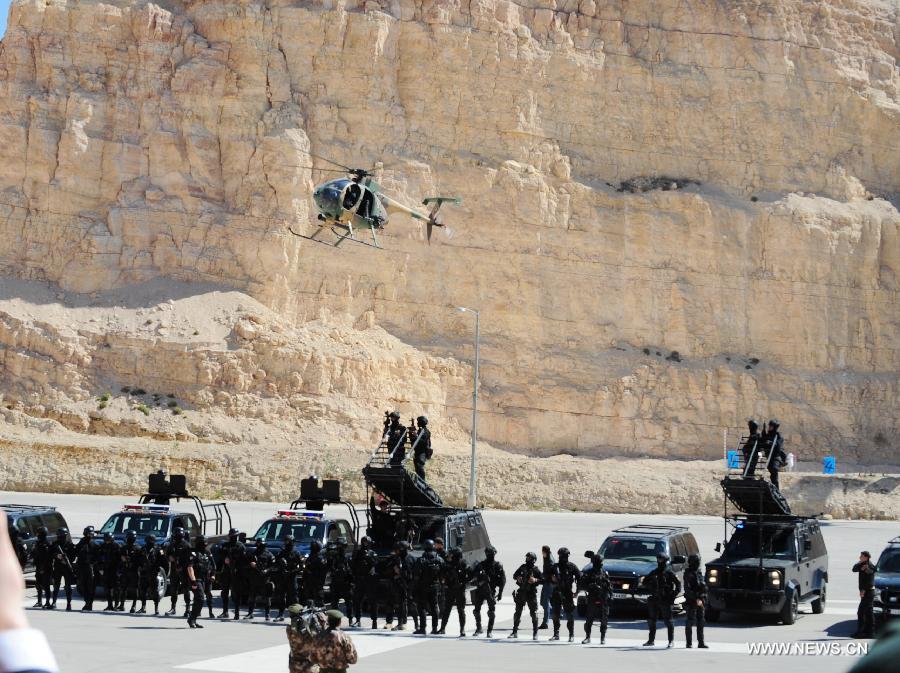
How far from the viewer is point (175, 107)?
2516 inches

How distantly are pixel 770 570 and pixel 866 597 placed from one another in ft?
5.81

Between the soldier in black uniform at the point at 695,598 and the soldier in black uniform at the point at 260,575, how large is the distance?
685cm

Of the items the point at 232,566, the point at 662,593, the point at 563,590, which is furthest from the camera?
the point at 232,566

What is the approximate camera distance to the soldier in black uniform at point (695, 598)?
17625mm

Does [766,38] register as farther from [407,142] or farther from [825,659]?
[825,659]

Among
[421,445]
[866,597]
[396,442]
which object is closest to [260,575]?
[396,442]

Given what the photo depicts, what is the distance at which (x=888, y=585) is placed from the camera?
19328 millimetres

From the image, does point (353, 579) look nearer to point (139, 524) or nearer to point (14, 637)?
point (139, 524)

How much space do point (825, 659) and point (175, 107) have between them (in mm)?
54116

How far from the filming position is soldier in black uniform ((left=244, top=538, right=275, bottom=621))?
19.9 metres

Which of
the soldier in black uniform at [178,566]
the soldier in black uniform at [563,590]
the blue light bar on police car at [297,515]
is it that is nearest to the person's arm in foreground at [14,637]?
the soldier in black uniform at [563,590]

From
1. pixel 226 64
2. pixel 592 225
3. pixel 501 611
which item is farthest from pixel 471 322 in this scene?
pixel 501 611

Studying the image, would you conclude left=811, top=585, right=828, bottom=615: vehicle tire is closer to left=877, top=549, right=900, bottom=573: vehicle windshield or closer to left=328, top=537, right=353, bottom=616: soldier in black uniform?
left=877, top=549, right=900, bottom=573: vehicle windshield

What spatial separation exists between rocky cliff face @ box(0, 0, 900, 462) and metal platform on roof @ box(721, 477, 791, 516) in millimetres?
37288
